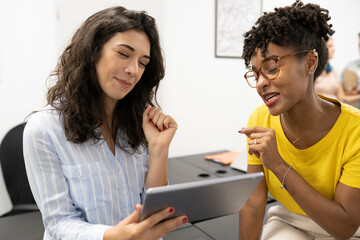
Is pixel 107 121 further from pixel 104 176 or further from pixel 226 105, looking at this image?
pixel 226 105

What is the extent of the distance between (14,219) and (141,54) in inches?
47.4

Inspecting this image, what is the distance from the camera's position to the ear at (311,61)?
3.61 feet

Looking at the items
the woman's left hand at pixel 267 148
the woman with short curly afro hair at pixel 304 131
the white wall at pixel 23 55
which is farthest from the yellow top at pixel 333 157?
the white wall at pixel 23 55

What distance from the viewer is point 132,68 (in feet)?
3.76

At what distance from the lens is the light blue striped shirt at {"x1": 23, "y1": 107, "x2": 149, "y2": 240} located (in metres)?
1.02

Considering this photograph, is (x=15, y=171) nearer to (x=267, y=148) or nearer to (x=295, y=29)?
(x=267, y=148)

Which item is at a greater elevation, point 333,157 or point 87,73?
point 87,73

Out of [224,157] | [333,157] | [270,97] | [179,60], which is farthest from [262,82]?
[179,60]

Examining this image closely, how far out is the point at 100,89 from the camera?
4.09 ft

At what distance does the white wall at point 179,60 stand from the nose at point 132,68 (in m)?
1.52

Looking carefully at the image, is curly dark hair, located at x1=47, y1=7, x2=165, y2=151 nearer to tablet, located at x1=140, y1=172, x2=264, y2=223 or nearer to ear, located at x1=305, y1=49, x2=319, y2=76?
tablet, located at x1=140, y1=172, x2=264, y2=223

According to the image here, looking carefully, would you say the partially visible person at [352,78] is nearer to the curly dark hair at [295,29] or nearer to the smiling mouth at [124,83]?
the curly dark hair at [295,29]

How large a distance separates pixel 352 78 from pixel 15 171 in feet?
13.8

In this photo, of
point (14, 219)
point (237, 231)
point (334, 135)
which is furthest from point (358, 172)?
point (14, 219)
